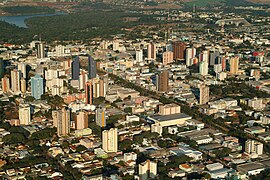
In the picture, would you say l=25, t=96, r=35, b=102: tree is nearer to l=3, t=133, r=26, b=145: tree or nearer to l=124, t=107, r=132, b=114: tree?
l=124, t=107, r=132, b=114: tree

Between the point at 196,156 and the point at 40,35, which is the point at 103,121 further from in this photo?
the point at 40,35

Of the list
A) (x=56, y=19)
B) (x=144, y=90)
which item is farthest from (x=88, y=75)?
(x=56, y=19)

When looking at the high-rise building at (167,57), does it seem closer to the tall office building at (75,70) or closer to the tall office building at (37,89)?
the tall office building at (75,70)

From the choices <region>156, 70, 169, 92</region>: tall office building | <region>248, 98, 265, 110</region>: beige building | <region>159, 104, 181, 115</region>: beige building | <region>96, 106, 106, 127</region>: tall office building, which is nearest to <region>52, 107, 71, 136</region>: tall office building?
<region>96, 106, 106, 127</region>: tall office building

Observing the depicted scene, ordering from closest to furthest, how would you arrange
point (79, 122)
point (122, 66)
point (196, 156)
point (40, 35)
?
point (196, 156) → point (79, 122) → point (122, 66) → point (40, 35)

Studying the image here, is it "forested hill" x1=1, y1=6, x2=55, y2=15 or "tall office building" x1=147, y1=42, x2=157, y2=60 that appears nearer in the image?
"tall office building" x1=147, y1=42, x2=157, y2=60

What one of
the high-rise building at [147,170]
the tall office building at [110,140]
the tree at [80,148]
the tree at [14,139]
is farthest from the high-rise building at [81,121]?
the high-rise building at [147,170]
